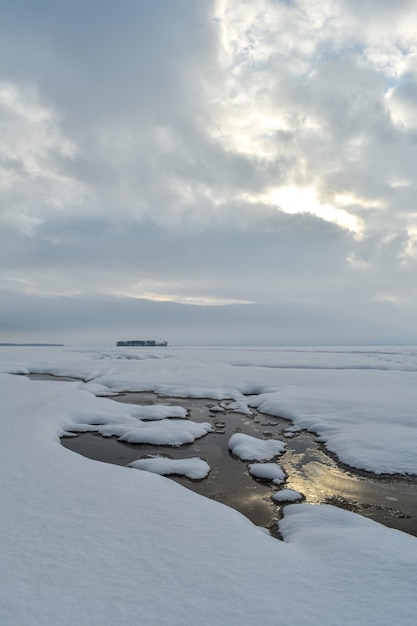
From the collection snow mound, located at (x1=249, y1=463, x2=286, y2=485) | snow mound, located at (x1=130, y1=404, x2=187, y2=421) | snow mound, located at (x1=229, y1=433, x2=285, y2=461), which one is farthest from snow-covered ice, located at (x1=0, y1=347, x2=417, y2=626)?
snow mound, located at (x1=130, y1=404, x2=187, y2=421)

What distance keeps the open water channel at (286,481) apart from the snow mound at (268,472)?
6.2 inches

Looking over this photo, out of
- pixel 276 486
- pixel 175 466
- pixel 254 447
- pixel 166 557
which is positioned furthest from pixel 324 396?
pixel 166 557

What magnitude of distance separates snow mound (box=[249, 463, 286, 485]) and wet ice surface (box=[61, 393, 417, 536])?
146mm

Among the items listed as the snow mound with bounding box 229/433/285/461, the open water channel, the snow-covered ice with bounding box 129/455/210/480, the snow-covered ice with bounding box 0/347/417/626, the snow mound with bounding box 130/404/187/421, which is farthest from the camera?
the snow mound with bounding box 130/404/187/421

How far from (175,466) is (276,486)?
236 cm

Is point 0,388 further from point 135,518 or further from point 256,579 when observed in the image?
point 256,579

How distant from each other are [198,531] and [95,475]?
261 centimetres

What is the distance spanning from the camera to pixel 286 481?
26.1ft

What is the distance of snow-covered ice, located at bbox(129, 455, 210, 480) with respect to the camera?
7.98m

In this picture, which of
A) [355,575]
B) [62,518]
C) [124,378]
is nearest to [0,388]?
[124,378]

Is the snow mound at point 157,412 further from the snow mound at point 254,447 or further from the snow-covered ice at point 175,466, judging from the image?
the snow-covered ice at point 175,466

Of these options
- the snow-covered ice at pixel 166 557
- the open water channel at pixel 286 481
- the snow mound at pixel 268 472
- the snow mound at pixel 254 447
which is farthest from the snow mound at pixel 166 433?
the snow-covered ice at pixel 166 557

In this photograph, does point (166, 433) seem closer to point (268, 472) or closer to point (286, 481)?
point (268, 472)

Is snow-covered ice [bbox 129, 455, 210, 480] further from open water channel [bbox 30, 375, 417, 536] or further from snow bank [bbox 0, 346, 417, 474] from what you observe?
snow bank [bbox 0, 346, 417, 474]
